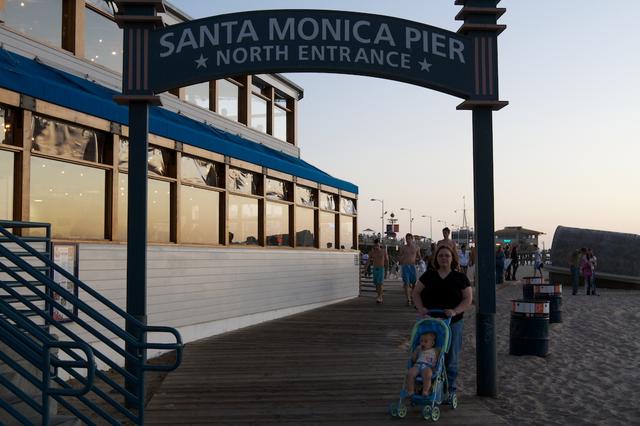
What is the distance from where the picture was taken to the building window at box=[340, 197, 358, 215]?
1930 centimetres

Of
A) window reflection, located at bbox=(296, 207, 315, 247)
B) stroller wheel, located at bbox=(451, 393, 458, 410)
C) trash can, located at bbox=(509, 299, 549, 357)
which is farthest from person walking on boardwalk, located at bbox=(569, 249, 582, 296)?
stroller wheel, located at bbox=(451, 393, 458, 410)

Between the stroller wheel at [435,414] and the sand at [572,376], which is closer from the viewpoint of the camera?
the stroller wheel at [435,414]

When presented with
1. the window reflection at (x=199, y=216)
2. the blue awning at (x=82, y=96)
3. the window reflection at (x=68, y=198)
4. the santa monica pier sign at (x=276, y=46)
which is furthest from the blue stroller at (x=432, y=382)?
the window reflection at (x=199, y=216)

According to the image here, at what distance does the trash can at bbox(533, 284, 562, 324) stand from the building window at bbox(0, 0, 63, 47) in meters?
10.6

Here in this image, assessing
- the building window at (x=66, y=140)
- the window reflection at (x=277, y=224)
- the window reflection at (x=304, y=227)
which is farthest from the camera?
the window reflection at (x=304, y=227)

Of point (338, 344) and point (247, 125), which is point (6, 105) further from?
point (247, 125)

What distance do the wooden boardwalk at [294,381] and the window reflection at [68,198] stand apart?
7.33 feet

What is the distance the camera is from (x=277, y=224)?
15.0 m

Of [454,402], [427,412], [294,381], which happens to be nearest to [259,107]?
[294,381]

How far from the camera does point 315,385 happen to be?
7.72 m

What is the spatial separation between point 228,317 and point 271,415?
20.4 feet

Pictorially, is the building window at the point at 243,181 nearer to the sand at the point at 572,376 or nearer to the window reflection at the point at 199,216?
the window reflection at the point at 199,216

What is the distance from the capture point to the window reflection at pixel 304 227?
16.2 m

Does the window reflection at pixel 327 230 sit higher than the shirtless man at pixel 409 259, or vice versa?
the window reflection at pixel 327 230
